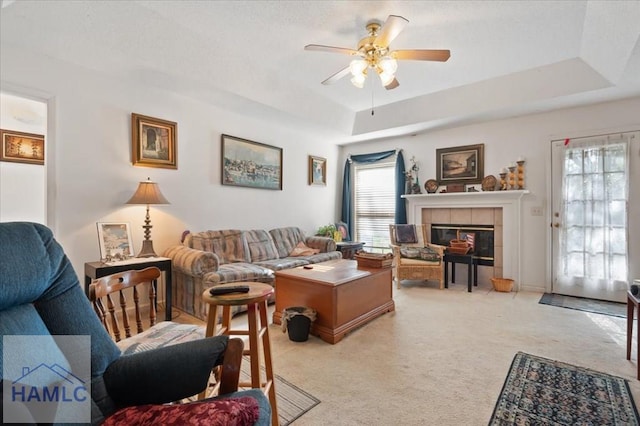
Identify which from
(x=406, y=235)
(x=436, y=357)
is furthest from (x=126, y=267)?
(x=406, y=235)

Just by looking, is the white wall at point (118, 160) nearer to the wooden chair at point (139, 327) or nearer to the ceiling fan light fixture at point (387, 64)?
the wooden chair at point (139, 327)

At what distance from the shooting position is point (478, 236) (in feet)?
15.8

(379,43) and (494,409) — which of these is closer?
(494,409)

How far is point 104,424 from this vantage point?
93 centimetres

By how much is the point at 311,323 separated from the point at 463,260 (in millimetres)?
2786

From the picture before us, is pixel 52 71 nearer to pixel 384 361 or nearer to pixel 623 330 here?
pixel 384 361

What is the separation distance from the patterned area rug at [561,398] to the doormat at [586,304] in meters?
1.82

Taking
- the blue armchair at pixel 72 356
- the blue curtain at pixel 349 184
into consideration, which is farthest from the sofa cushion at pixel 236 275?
the blue curtain at pixel 349 184

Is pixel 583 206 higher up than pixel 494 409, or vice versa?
pixel 583 206

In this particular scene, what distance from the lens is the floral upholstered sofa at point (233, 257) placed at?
3.12 metres

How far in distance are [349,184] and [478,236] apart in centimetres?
258

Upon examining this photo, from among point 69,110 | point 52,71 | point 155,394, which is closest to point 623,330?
point 155,394

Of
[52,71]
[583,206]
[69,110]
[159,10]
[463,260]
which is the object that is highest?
[159,10]

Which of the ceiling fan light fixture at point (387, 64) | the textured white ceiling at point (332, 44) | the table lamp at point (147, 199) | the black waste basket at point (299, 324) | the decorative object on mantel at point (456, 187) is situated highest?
the textured white ceiling at point (332, 44)
